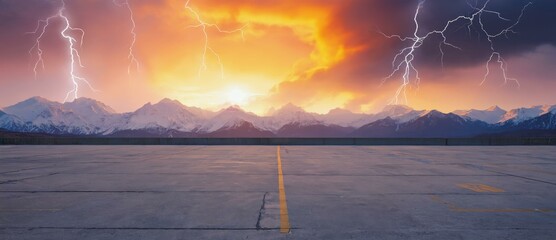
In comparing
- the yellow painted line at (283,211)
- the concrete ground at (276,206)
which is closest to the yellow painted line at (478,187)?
the concrete ground at (276,206)

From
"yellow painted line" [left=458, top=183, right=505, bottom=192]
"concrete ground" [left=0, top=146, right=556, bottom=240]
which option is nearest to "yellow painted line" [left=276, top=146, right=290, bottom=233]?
"concrete ground" [left=0, top=146, right=556, bottom=240]

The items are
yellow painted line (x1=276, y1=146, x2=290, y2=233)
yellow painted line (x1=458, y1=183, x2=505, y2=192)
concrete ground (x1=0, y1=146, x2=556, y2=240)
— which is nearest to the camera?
concrete ground (x1=0, y1=146, x2=556, y2=240)

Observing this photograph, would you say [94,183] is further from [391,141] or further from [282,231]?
[391,141]

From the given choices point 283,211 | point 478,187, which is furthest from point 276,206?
point 478,187

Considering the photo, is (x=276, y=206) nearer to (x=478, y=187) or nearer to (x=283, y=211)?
(x=283, y=211)

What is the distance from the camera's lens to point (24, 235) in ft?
15.4

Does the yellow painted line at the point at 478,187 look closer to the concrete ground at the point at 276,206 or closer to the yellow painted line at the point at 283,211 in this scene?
the concrete ground at the point at 276,206

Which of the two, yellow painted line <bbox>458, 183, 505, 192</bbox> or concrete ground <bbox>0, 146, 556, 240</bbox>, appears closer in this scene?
concrete ground <bbox>0, 146, 556, 240</bbox>

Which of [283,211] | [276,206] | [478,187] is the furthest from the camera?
[478,187]

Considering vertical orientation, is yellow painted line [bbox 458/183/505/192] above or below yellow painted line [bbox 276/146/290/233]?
above

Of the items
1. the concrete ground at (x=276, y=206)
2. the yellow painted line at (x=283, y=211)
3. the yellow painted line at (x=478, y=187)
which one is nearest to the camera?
the concrete ground at (x=276, y=206)

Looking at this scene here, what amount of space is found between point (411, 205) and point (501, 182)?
4206 mm

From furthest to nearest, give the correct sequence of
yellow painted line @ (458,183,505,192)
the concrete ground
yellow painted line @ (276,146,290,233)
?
1. yellow painted line @ (458,183,505,192)
2. yellow painted line @ (276,146,290,233)
3. the concrete ground

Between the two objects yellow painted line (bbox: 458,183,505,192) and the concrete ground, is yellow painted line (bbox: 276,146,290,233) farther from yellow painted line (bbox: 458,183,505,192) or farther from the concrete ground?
yellow painted line (bbox: 458,183,505,192)
